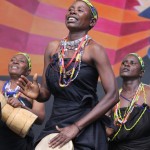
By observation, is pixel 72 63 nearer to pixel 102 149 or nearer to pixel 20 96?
pixel 102 149

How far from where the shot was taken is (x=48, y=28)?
5434mm

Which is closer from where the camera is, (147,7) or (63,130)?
(63,130)

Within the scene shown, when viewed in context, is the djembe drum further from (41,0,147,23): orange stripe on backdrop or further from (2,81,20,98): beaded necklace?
(41,0,147,23): orange stripe on backdrop

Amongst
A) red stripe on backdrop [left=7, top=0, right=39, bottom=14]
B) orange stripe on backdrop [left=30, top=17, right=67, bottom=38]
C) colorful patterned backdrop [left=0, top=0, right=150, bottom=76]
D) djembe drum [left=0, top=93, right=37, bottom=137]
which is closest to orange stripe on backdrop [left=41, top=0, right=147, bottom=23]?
colorful patterned backdrop [left=0, top=0, right=150, bottom=76]

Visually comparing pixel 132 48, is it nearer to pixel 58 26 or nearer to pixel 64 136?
pixel 58 26

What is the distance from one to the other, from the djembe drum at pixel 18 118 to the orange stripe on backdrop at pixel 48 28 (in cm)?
262

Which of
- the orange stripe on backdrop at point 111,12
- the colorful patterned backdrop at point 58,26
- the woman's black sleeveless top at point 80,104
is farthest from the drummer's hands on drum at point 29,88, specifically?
the orange stripe on backdrop at point 111,12

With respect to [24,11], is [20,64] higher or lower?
lower

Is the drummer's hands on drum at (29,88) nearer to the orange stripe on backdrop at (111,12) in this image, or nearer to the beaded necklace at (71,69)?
the beaded necklace at (71,69)

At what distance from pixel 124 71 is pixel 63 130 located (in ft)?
5.73

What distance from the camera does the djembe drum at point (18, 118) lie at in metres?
2.74

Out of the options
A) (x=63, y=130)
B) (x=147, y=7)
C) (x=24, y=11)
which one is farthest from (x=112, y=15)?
(x=63, y=130)

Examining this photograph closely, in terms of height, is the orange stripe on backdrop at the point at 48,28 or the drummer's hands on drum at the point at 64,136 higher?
the orange stripe on backdrop at the point at 48,28

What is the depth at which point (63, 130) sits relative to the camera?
8.04 feet
